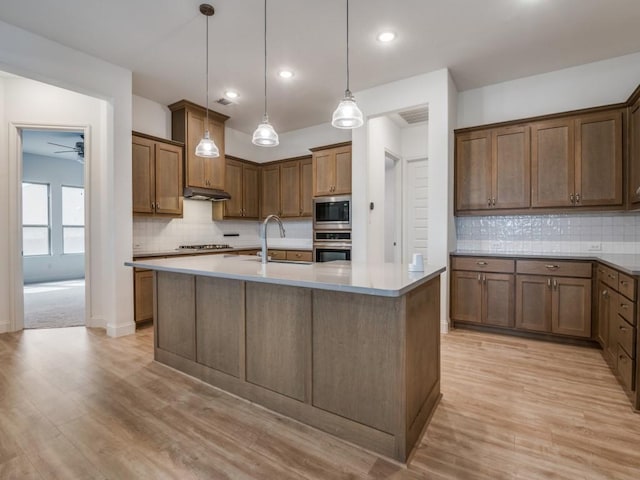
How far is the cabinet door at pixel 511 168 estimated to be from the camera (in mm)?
3770

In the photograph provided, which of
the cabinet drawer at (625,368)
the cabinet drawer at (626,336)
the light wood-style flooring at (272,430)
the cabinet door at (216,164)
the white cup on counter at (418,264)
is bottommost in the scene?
the light wood-style flooring at (272,430)

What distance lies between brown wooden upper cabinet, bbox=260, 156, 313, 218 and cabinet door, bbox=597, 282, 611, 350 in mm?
3828

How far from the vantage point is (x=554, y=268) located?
134 inches

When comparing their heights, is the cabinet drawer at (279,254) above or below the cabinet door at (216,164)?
below

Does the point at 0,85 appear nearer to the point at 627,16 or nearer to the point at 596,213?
the point at 627,16

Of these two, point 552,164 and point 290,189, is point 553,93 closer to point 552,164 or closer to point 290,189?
point 552,164

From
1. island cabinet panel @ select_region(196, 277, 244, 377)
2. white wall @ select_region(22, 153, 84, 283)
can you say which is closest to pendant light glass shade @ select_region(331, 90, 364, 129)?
island cabinet panel @ select_region(196, 277, 244, 377)

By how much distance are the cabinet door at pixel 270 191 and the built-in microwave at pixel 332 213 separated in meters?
1.08

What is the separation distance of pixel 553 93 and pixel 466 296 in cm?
256

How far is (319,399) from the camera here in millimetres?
1984

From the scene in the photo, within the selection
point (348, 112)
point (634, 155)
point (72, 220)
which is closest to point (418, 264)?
point (348, 112)

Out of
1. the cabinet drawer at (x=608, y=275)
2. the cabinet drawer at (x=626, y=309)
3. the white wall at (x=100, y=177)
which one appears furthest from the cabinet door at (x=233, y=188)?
the cabinet drawer at (x=626, y=309)

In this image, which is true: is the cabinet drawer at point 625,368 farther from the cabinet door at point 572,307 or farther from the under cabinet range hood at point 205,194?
the under cabinet range hood at point 205,194

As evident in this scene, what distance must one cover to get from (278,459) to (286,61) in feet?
12.1
